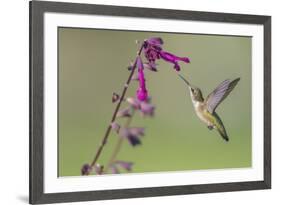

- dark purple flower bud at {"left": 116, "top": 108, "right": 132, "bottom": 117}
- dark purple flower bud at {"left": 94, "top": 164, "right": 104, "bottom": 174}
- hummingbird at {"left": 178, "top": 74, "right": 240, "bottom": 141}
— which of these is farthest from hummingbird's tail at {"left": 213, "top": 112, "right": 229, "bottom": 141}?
dark purple flower bud at {"left": 94, "top": 164, "right": 104, "bottom": 174}

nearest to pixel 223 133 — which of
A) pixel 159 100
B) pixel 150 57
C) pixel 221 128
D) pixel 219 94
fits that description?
pixel 221 128

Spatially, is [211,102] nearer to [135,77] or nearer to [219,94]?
[219,94]

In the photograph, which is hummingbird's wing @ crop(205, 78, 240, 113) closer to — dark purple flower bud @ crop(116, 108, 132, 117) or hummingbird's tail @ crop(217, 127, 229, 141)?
hummingbird's tail @ crop(217, 127, 229, 141)

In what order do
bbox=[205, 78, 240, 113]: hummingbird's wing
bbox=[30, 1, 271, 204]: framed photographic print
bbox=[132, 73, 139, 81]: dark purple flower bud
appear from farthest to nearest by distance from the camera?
bbox=[205, 78, 240, 113]: hummingbird's wing
bbox=[132, 73, 139, 81]: dark purple flower bud
bbox=[30, 1, 271, 204]: framed photographic print

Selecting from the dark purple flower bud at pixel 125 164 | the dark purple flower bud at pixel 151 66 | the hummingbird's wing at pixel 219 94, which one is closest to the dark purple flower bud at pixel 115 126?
the dark purple flower bud at pixel 125 164

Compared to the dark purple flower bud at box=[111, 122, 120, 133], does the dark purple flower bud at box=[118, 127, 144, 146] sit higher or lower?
lower

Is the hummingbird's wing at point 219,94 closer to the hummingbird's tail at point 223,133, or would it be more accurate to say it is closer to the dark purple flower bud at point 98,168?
the hummingbird's tail at point 223,133
